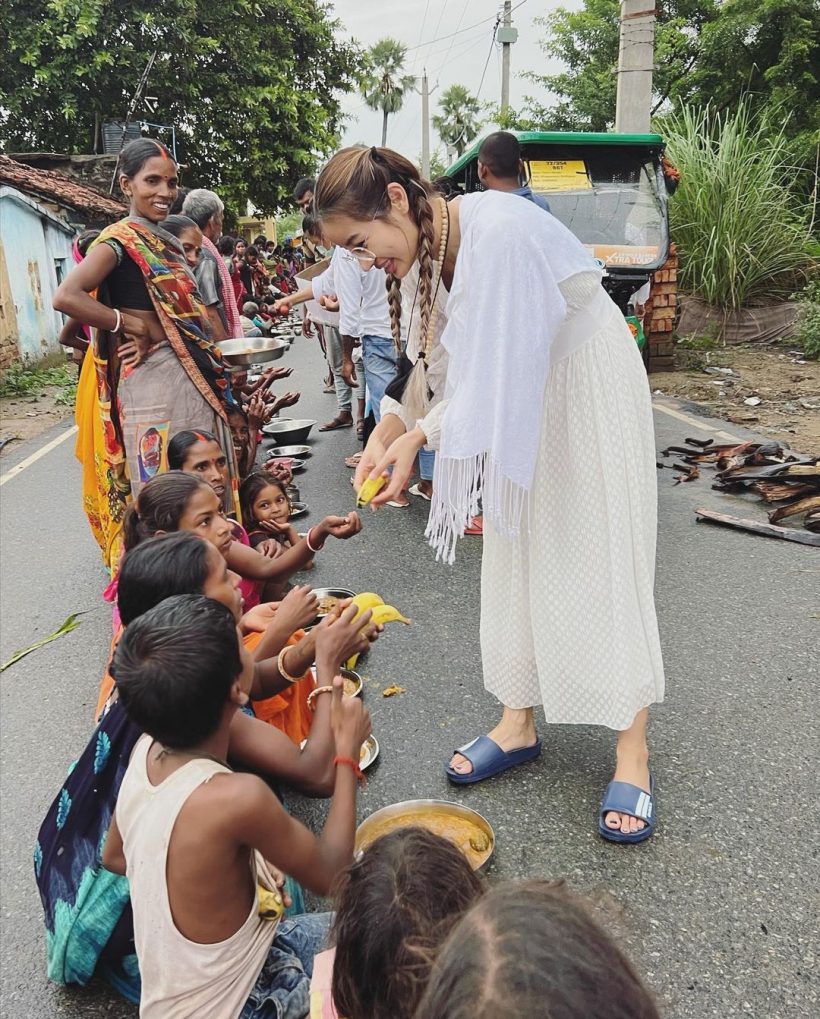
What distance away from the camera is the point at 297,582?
4469 millimetres

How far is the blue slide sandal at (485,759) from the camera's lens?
2.66 metres

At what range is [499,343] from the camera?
1999 millimetres

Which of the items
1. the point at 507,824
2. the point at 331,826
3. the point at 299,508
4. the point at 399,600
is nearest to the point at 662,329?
the point at 299,508

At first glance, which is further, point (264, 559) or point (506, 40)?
point (506, 40)

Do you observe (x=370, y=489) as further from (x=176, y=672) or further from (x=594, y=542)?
(x=176, y=672)

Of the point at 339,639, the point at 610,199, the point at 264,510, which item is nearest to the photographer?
the point at 339,639

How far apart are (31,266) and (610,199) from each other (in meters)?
10.7

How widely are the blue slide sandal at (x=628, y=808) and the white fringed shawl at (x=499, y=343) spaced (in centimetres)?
92

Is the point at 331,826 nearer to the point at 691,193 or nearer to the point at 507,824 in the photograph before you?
the point at 507,824

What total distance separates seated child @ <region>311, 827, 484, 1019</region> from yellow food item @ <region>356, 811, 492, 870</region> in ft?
3.44

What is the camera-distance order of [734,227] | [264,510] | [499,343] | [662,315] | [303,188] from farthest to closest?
1. [734,227]
2. [662,315]
3. [303,188]
4. [264,510]
5. [499,343]

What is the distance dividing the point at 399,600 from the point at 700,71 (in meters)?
15.3

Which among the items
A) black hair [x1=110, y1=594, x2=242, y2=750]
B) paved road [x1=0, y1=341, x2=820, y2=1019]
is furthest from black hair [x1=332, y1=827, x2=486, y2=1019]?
black hair [x1=110, y1=594, x2=242, y2=750]

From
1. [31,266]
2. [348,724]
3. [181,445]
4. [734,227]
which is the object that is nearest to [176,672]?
[348,724]
